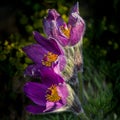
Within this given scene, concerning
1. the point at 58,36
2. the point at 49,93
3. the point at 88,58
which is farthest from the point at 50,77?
the point at 88,58

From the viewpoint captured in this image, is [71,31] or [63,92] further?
[71,31]

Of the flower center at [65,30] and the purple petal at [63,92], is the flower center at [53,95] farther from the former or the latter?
the flower center at [65,30]

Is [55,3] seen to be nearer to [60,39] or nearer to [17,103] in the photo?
[17,103]

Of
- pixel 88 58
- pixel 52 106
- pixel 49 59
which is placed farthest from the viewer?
pixel 88 58

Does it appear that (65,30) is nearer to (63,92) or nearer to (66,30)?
(66,30)

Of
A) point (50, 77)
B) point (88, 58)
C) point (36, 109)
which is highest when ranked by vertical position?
point (50, 77)

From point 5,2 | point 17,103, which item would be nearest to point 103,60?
point 17,103

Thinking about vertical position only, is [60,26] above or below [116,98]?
above
